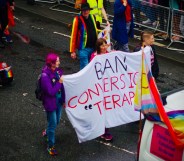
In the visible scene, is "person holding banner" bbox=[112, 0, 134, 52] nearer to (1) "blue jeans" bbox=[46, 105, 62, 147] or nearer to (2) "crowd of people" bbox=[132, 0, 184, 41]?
(2) "crowd of people" bbox=[132, 0, 184, 41]

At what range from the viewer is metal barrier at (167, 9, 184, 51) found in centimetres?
1237

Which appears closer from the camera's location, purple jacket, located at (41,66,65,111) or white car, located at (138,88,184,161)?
white car, located at (138,88,184,161)

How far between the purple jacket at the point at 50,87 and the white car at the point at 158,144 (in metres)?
1.94

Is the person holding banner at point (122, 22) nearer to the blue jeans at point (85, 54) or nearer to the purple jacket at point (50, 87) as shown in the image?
the blue jeans at point (85, 54)

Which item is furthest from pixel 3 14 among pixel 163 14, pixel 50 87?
pixel 50 87

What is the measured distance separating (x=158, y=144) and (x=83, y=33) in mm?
4285

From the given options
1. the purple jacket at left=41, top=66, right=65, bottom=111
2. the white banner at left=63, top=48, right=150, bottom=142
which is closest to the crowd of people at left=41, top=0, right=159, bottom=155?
the purple jacket at left=41, top=66, right=65, bottom=111

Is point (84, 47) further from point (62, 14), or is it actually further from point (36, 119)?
point (62, 14)

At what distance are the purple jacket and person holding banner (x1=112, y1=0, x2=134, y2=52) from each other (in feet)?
11.5

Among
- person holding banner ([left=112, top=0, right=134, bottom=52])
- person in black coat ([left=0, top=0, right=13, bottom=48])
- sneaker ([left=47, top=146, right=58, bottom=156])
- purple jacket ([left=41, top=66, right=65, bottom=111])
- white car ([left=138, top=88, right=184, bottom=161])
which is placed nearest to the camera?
white car ([left=138, top=88, right=184, bottom=161])

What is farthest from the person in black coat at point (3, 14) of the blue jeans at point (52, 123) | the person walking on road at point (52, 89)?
the blue jeans at point (52, 123)

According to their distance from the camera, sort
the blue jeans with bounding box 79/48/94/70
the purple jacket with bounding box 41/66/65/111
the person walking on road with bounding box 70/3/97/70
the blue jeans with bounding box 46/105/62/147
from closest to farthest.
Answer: the purple jacket with bounding box 41/66/65/111
the blue jeans with bounding box 46/105/62/147
the person walking on road with bounding box 70/3/97/70
the blue jeans with bounding box 79/48/94/70

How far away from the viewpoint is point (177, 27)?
41.5 feet

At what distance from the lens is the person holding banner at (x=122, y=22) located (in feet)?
33.7
